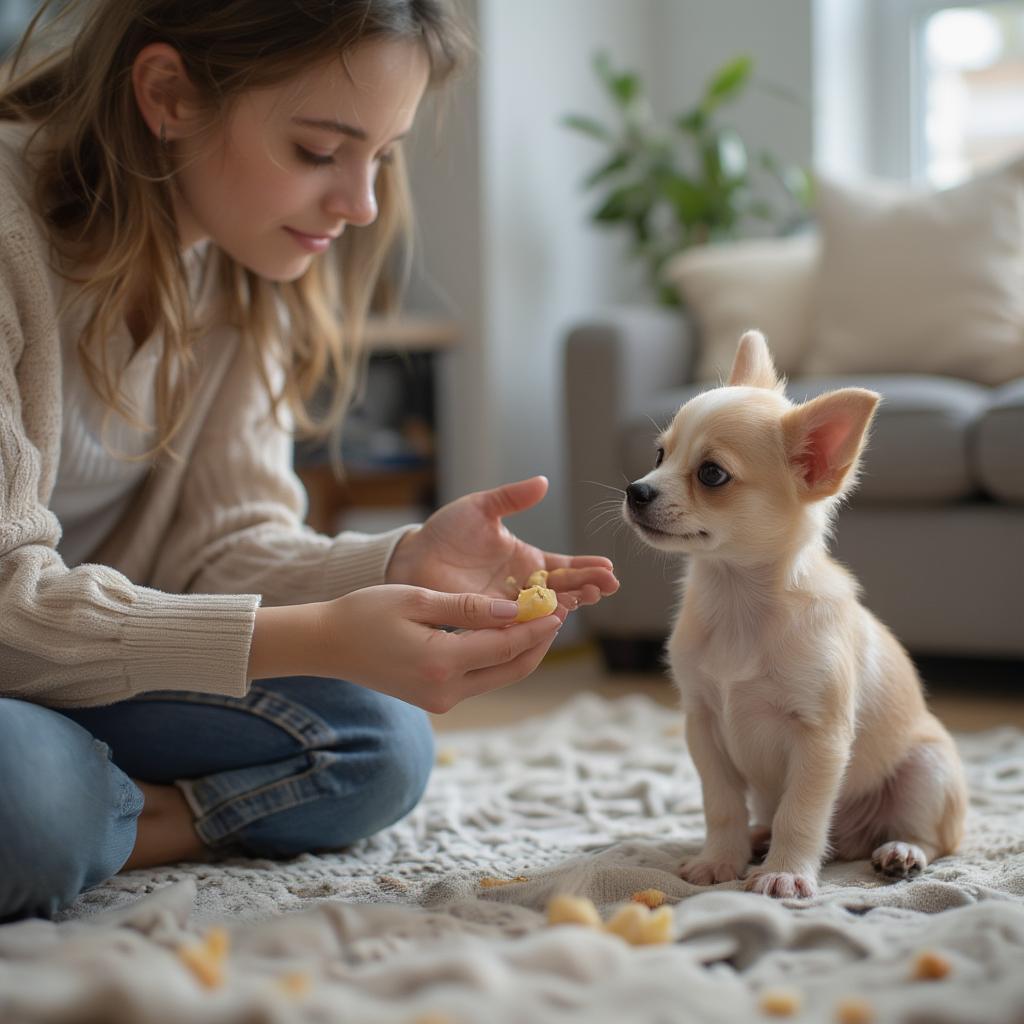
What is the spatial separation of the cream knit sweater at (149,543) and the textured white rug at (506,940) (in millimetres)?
217

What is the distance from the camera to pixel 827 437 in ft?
4.24

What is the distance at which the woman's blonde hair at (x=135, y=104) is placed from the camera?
130 cm

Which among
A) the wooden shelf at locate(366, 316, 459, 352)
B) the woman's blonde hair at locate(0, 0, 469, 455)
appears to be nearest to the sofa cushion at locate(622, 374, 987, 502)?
the wooden shelf at locate(366, 316, 459, 352)

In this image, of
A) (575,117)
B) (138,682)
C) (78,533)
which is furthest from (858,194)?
(138,682)

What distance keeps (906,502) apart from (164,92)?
5.51 feet

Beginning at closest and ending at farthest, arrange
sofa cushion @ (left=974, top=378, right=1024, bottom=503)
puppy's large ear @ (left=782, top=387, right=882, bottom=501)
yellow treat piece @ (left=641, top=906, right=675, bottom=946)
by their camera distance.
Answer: yellow treat piece @ (left=641, top=906, right=675, bottom=946), puppy's large ear @ (left=782, top=387, right=882, bottom=501), sofa cushion @ (left=974, top=378, right=1024, bottom=503)

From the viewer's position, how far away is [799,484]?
4.30 ft

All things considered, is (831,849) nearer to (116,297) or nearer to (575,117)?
(116,297)

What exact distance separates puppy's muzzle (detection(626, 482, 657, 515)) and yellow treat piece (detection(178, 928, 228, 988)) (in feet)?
1.97

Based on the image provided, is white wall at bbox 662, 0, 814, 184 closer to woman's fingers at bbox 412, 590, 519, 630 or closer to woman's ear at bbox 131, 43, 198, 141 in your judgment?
woman's ear at bbox 131, 43, 198, 141

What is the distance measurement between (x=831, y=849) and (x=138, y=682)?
76cm

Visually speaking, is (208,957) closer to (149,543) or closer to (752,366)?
(149,543)

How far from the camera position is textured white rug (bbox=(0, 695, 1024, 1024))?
0.83 meters

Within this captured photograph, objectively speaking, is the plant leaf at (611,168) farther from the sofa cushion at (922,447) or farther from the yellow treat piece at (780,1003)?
the yellow treat piece at (780,1003)
